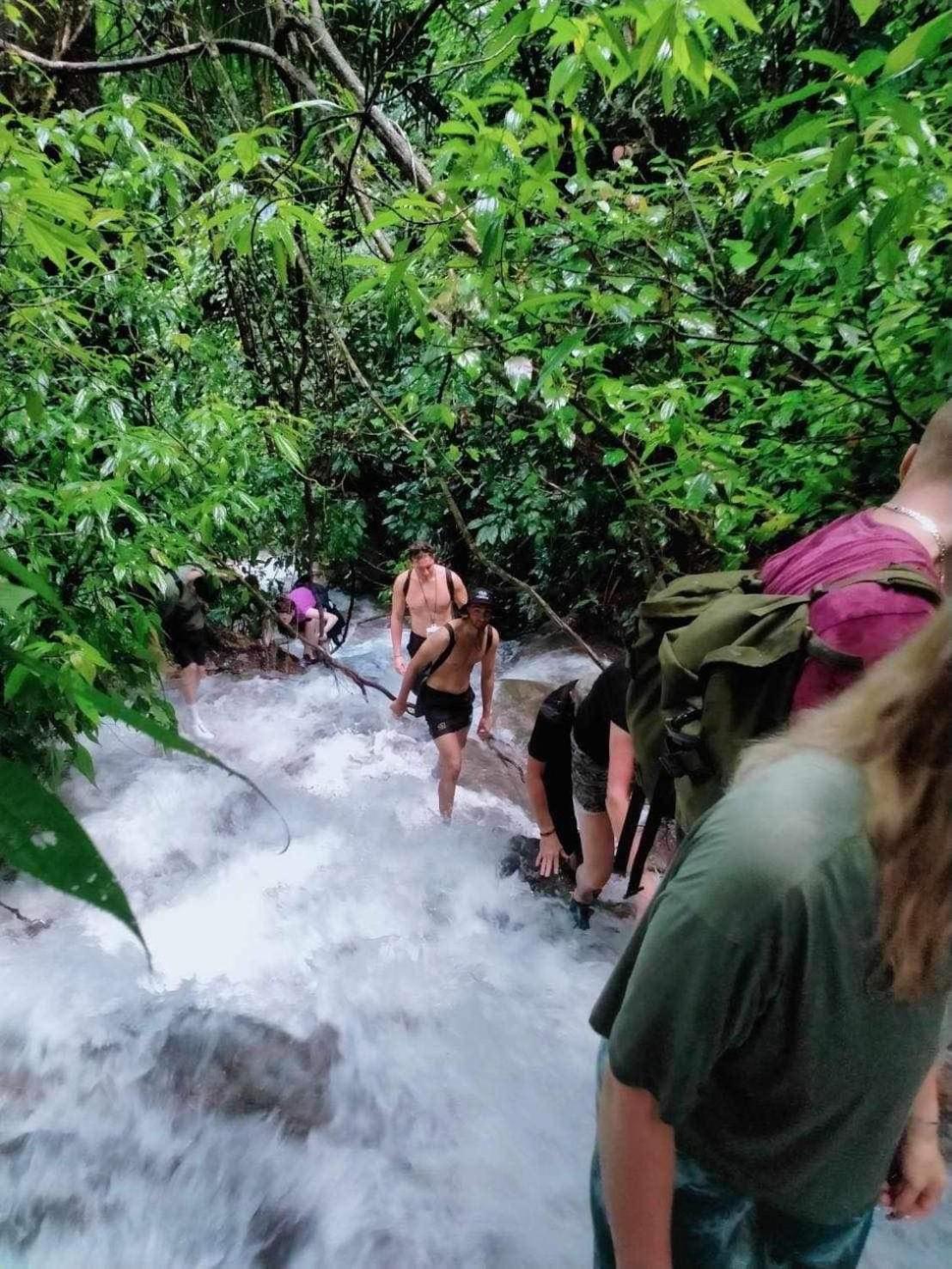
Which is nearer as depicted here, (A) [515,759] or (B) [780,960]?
(B) [780,960]

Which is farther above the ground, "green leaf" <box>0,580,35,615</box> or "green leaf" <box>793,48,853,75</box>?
"green leaf" <box>793,48,853,75</box>

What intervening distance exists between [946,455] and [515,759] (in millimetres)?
5326

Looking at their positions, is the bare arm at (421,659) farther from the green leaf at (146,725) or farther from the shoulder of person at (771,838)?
the green leaf at (146,725)

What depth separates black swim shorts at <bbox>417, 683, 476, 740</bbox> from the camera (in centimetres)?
488

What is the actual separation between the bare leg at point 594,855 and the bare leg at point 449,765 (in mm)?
1361

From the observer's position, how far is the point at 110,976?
368 cm

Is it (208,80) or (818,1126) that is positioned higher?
(208,80)

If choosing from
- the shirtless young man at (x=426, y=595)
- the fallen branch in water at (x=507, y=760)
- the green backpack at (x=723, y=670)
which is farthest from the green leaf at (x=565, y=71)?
the fallen branch in water at (x=507, y=760)

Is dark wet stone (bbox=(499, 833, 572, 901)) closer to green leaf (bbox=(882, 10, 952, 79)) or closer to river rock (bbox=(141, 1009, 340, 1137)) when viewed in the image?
river rock (bbox=(141, 1009, 340, 1137))

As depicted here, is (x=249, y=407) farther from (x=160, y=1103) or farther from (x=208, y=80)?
(x=160, y=1103)

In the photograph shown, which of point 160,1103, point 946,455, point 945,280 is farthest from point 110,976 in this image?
point 945,280

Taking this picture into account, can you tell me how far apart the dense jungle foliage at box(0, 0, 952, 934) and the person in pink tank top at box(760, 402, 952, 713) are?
1.99 feet

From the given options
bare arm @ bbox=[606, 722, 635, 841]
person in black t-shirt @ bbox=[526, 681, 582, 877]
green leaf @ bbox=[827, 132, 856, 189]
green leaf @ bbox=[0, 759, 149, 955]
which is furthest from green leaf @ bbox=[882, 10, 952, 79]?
person in black t-shirt @ bbox=[526, 681, 582, 877]

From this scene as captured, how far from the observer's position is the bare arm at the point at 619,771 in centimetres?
297
